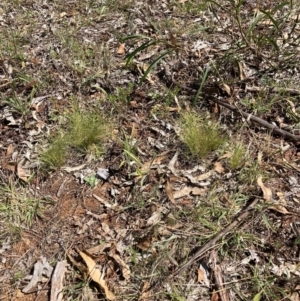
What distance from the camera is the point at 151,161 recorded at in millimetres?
2502

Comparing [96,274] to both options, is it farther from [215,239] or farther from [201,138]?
[201,138]

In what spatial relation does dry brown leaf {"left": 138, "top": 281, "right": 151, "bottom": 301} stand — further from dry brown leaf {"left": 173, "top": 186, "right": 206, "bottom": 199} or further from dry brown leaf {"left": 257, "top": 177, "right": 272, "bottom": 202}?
dry brown leaf {"left": 257, "top": 177, "right": 272, "bottom": 202}

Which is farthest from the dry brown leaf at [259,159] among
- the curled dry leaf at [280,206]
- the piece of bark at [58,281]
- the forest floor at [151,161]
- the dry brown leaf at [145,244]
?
the piece of bark at [58,281]

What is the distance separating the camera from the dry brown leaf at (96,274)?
6.58 ft

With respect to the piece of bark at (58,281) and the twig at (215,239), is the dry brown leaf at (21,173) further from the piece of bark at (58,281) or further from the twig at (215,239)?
the twig at (215,239)

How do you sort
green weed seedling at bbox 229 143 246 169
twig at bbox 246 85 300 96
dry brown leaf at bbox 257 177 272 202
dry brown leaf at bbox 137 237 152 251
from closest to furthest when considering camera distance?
dry brown leaf at bbox 137 237 152 251
dry brown leaf at bbox 257 177 272 202
green weed seedling at bbox 229 143 246 169
twig at bbox 246 85 300 96

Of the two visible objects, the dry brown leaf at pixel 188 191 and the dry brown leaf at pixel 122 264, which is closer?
the dry brown leaf at pixel 122 264

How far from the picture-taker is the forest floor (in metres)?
2.08

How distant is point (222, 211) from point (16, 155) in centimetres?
129

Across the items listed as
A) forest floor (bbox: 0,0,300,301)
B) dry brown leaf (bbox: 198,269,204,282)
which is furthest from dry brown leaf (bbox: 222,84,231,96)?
dry brown leaf (bbox: 198,269,204,282)

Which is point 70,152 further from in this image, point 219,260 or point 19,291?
point 219,260

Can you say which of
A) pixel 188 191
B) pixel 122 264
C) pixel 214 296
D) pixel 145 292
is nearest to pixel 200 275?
pixel 214 296

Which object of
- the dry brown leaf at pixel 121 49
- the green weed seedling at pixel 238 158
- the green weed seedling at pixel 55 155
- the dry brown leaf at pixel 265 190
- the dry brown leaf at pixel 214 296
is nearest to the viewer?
the dry brown leaf at pixel 214 296

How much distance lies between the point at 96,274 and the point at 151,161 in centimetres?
74
